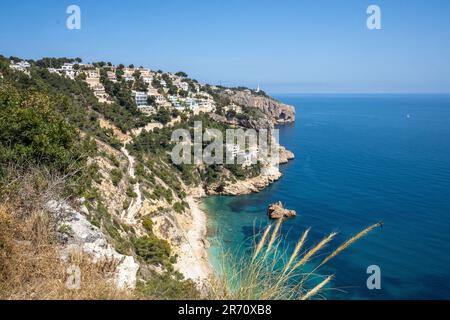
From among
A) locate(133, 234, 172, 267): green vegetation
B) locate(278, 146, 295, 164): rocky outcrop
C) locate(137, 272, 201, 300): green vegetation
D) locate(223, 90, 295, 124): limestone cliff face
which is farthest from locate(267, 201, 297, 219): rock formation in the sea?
locate(223, 90, 295, 124): limestone cliff face

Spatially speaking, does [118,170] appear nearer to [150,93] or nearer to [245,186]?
[245,186]

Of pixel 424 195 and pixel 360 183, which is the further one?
pixel 360 183

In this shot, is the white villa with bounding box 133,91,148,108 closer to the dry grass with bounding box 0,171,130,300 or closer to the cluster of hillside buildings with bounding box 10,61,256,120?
the cluster of hillside buildings with bounding box 10,61,256,120

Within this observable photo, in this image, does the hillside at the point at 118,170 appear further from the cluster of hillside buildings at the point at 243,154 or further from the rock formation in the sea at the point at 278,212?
the rock formation in the sea at the point at 278,212

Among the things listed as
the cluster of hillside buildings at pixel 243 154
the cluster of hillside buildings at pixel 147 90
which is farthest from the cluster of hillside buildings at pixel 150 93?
the cluster of hillside buildings at pixel 243 154

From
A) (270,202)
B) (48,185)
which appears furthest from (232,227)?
(48,185)

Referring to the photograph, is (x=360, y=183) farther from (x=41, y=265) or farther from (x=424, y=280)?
(x=41, y=265)
